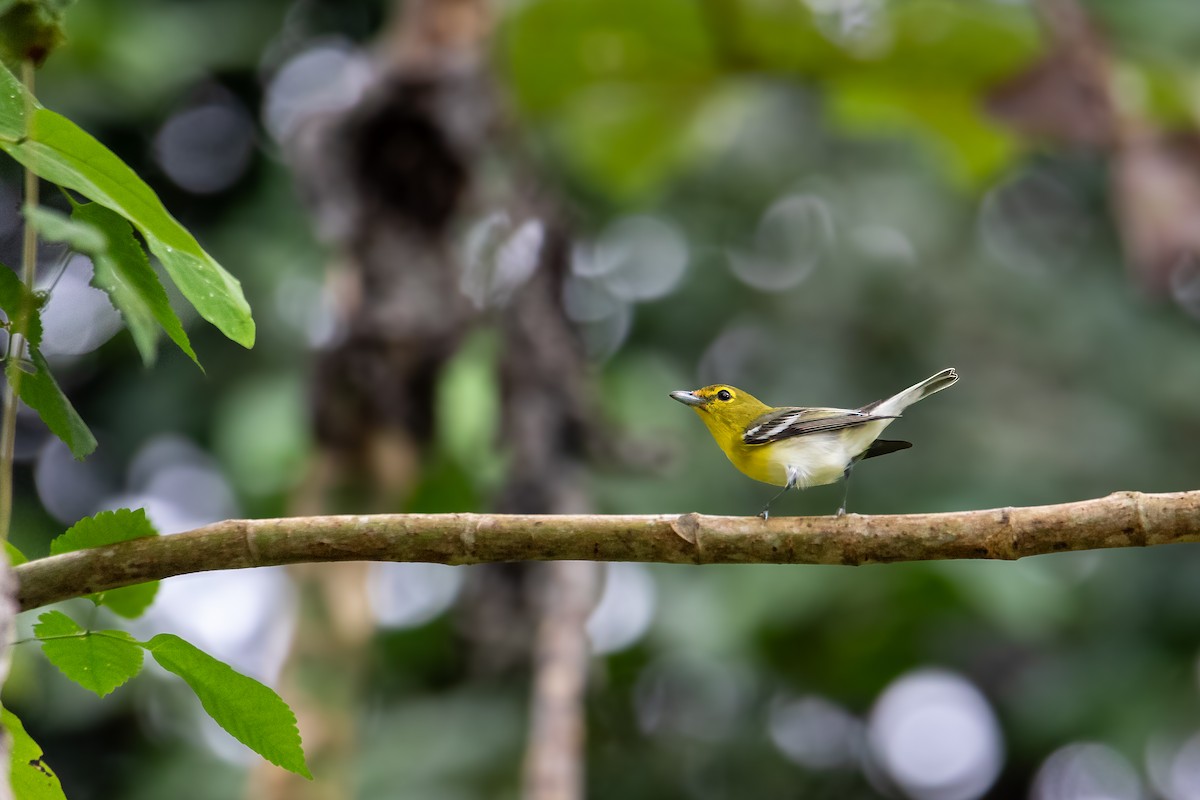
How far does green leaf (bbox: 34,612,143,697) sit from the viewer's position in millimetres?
1466

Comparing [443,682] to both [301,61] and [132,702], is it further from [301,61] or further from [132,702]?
[301,61]

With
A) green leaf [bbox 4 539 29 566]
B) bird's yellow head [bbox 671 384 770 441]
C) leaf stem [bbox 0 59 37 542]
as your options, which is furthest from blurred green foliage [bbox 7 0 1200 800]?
leaf stem [bbox 0 59 37 542]

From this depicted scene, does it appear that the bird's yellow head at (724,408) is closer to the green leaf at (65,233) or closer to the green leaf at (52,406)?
the green leaf at (52,406)

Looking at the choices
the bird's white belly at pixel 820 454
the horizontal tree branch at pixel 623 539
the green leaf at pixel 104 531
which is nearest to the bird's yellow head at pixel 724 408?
the bird's white belly at pixel 820 454

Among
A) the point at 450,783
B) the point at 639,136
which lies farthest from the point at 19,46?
the point at 639,136

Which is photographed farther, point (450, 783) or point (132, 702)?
point (132, 702)

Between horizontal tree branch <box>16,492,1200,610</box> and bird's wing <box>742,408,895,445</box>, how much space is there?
3.49 ft

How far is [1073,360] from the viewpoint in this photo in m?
8.81

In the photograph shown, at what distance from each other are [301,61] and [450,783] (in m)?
5.79

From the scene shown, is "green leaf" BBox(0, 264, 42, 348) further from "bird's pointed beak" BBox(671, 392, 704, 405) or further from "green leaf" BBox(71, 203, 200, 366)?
"bird's pointed beak" BBox(671, 392, 704, 405)

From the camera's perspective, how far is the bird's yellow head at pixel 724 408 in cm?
310

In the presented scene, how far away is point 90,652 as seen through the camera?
4.85 ft

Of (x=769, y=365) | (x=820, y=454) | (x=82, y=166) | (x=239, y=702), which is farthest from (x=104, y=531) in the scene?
(x=769, y=365)

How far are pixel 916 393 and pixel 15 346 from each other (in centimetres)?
198
